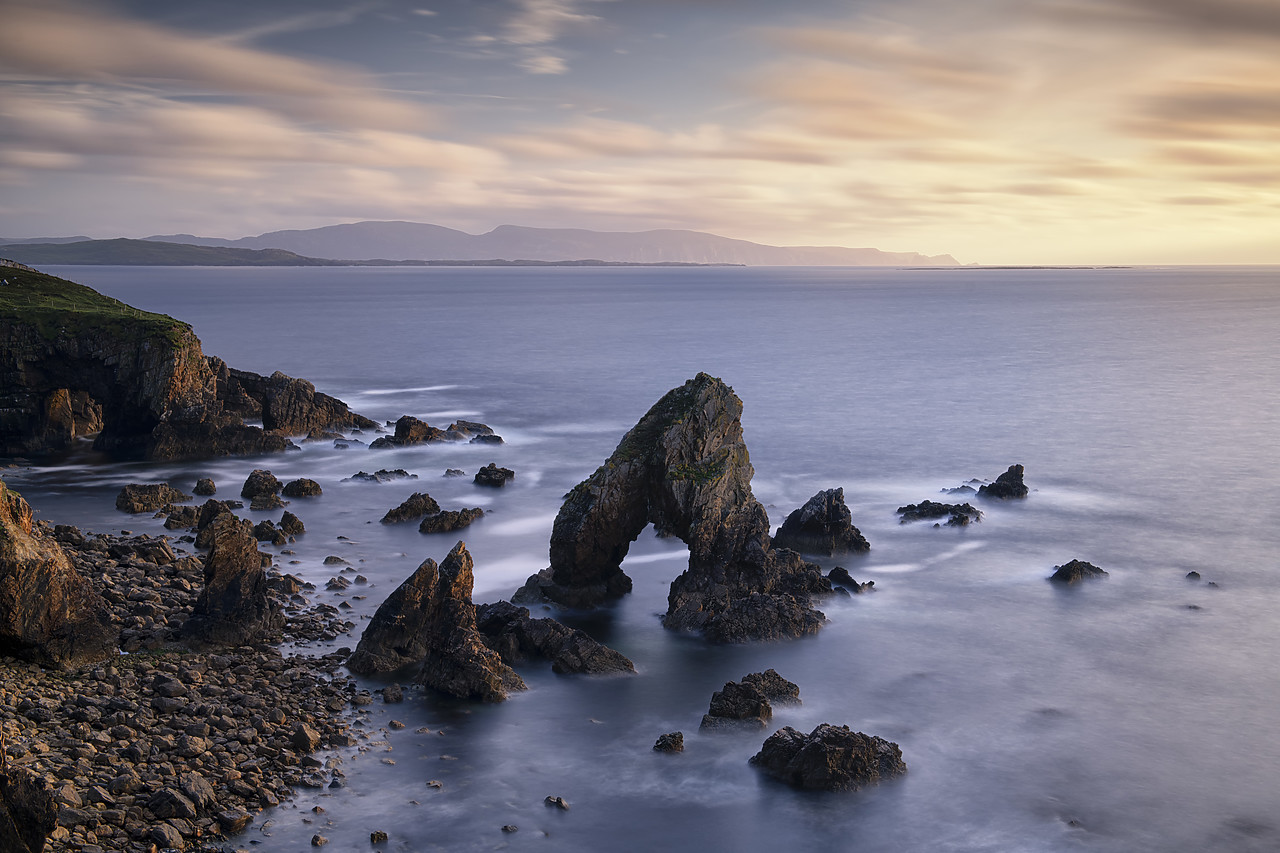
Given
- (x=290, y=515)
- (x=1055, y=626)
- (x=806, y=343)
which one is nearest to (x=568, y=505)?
(x=290, y=515)

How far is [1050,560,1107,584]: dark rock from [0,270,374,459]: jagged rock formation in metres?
39.9

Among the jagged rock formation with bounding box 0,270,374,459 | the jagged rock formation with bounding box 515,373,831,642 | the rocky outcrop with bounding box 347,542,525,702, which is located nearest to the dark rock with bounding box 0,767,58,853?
the rocky outcrop with bounding box 347,542,525,702

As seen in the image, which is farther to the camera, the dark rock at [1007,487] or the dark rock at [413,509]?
the dark rock at [1007,487]

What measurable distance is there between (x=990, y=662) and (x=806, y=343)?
107755mm

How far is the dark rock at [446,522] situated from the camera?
41.8 meters

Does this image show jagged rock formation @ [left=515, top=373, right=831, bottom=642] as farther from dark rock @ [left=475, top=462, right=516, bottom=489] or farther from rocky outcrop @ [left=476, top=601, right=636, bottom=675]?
dark rock @ [left=475, top=462, right=516, bottom=489]

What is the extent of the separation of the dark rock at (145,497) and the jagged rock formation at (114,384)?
11187 millimetres

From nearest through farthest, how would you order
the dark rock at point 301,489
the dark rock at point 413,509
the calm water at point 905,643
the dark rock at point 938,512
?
the calm water at point 905,643 → the dark rock at point 413,509 → the dark rock at point 938,512 → the dark rock at point 301,489

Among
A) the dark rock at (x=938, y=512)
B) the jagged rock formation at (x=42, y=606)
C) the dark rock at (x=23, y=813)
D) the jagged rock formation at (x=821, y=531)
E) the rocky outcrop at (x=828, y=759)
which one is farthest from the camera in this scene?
the dark rock at (x=938, y=512)

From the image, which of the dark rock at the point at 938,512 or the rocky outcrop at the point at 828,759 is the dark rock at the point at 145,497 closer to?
the rocky outcrop at the point at 828,759

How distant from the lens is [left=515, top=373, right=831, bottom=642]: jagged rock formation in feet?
111

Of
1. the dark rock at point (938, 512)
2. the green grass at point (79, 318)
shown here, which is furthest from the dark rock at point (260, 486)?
the dark rock at point (938, 512)

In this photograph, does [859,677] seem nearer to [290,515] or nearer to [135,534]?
[290,515]

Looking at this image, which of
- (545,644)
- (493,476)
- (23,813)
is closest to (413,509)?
(493,476)
